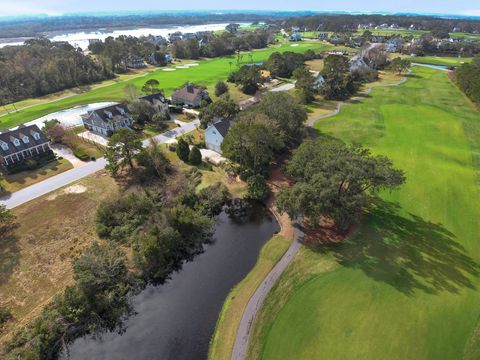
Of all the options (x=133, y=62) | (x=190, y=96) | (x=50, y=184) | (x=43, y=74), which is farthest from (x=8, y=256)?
(x=133, y=62)

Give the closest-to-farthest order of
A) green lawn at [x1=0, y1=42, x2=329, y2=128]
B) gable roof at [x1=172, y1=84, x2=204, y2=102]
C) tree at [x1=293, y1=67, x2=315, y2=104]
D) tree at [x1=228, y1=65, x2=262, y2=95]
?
1. green lawn at [x1=0, y1=42, x2=329, y2=128]
2. gable roof at [x1=172, y1=84, x2=204, y2=102]
3. tree at [x1=293, y1=67, x2=315, y2=104]
4. tree at [x1=228, y1=65, x2=262, y2=95]

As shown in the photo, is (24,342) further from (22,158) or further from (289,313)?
(22,158)

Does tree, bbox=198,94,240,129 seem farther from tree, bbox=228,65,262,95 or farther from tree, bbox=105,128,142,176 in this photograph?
tree, bbox=228,65,262,95

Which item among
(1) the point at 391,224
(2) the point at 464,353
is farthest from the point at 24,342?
(1) the point at 391,224

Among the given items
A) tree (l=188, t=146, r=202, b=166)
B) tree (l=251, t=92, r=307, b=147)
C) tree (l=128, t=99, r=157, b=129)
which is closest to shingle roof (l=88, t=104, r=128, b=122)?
tree (l=128, t=99, r=157, b=129)

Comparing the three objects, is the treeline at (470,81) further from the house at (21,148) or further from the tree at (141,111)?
the house at (21,148)

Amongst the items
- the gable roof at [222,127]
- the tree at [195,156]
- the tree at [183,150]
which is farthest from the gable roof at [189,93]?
the tree at [195,156]
